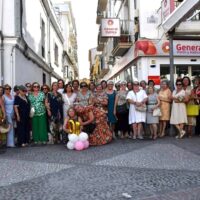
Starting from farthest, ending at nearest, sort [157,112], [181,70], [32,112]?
[181,70] → [157,112] → [32,112]

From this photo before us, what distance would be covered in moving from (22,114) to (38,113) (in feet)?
1.49

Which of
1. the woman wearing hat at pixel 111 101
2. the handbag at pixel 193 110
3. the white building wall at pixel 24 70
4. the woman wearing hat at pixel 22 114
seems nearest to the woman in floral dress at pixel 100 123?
the woman wearing hat at pixel 111 101

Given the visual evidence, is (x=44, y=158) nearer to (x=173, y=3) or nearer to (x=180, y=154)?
(x=180, y=154)

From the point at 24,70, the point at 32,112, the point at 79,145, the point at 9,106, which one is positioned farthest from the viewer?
the point at 24,70

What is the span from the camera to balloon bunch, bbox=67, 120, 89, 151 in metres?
9.33

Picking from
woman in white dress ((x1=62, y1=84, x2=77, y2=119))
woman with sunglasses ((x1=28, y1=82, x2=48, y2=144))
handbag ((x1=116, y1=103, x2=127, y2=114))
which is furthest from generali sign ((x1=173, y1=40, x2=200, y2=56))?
woman with sunglasses ((x1=28, y1=82, x2=48, y2=144))

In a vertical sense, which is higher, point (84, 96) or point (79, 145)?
point (84, 96)

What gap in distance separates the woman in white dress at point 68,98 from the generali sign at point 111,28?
10644mm

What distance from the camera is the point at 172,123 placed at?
35.7 ft

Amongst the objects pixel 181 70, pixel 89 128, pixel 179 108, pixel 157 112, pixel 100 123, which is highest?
pixel 181 70

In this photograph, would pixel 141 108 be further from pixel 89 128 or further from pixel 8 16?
pixel 8 16

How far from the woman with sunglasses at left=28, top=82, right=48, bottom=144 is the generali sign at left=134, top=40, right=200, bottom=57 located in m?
8.22

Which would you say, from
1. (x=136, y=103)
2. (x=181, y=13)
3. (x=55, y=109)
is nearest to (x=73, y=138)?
(x=55, y=109)

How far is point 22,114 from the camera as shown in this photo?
10008 millimetres
